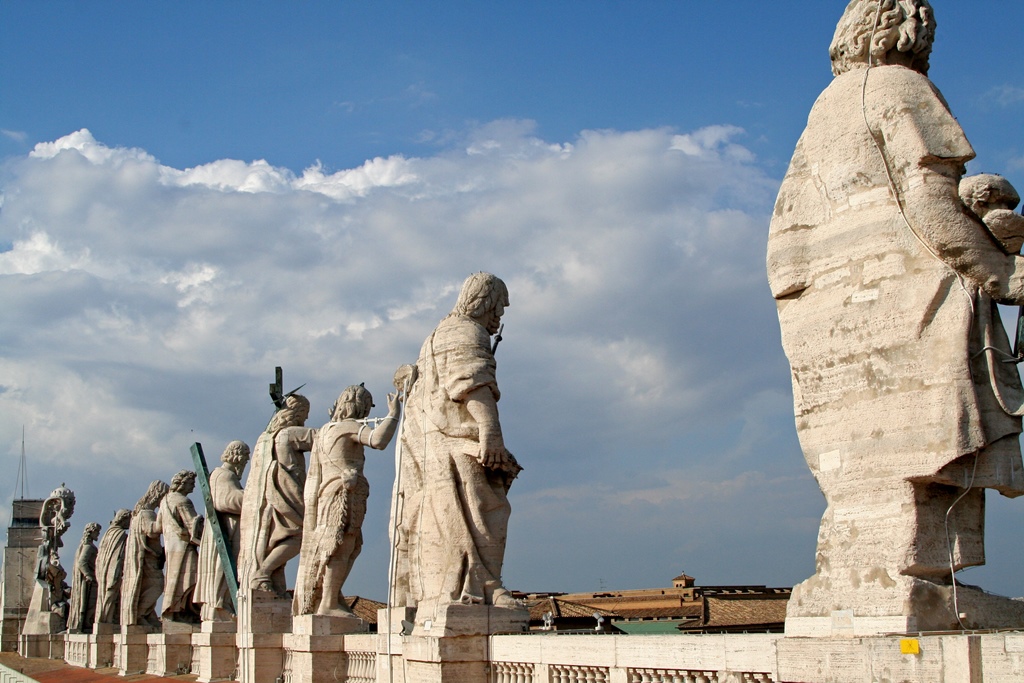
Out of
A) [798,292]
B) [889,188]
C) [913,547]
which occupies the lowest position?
[913,547]

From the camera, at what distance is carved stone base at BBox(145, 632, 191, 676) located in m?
19.7

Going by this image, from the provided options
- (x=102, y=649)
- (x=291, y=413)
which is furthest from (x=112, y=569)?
(x=291, y=413)

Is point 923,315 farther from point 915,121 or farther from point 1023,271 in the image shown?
point 915,121

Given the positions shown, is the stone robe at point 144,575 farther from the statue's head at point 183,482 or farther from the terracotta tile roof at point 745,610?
the terracotta tile roof at point 745,610

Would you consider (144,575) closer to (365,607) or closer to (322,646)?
(365,607)

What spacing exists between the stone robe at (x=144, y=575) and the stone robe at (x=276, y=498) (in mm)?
8286

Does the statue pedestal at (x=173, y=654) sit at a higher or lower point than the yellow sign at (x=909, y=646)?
lower

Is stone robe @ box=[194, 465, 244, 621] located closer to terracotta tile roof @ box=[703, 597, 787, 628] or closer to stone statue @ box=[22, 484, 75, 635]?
terracotta tile roof @ box=[703, 597, 787, 628]

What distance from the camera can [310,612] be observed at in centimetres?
1336

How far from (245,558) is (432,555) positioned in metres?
6.22

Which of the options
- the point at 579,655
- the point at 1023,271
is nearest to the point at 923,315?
the point at 1023,271

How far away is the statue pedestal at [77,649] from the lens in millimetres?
26406

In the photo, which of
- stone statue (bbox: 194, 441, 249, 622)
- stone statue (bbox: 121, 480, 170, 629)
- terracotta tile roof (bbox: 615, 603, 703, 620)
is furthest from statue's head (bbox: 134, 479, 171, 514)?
terracotta tile roof (bbox: 615, 603, 703, 620)

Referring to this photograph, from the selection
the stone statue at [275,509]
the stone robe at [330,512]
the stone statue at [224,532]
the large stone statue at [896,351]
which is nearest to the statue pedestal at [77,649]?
the stone statue at [224,532]
